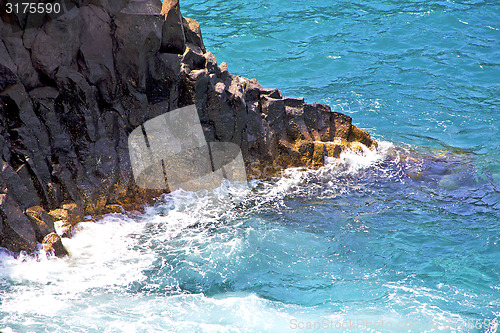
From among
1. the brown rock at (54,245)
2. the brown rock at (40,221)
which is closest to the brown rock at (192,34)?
the brown rock at (40,221)

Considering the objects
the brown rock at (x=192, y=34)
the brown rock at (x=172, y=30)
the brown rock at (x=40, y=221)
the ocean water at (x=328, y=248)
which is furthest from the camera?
the brown rock at (x=192, y=34)

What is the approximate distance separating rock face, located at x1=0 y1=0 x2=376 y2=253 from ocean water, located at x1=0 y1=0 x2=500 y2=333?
0.45 m

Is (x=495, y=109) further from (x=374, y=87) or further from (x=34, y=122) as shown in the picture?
(x=34, y=122)

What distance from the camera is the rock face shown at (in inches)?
231

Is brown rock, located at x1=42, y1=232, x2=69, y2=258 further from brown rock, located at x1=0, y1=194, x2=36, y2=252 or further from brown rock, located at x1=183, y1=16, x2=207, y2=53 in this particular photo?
brown rock, located at x1=183, y1=16, x2=207, y2=53

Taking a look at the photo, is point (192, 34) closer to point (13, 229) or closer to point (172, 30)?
point (172, 30)

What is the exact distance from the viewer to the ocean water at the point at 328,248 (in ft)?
16.4

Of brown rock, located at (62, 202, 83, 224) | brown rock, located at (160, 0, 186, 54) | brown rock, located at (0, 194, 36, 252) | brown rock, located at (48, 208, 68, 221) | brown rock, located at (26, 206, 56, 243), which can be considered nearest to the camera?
brown rock, located at (0, 194, 36, 252)

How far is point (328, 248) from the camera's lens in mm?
6109

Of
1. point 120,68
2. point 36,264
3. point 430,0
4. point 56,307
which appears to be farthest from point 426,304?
point 430,0

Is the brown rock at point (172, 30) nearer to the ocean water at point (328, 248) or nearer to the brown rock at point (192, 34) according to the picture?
the brown rock at point (192, 34)

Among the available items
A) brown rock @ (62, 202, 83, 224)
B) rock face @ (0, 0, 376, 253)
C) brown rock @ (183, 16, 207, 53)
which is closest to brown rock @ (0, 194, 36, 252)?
rock face @ (0, 0, 376, 253)

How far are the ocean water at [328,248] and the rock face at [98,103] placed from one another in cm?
45

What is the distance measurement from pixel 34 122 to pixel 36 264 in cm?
171
